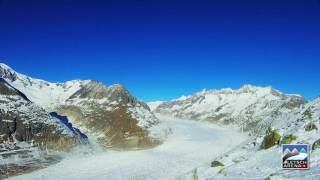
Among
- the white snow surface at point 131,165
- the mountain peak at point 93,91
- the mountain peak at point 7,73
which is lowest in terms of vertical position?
the white snow surface at point 131,165

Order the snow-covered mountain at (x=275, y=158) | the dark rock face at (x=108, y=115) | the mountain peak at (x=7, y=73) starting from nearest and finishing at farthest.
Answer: the snow-covered mountain at (x=275, y=158), the dark rock face at (x=108, y=115), the mountain peak at (x=7, y=73)

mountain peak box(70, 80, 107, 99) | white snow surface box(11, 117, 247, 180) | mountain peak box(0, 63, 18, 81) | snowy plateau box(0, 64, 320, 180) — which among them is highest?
mountain peak box(0, 63, 18, 81)

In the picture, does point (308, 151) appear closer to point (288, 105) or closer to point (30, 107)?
point (30, 107)

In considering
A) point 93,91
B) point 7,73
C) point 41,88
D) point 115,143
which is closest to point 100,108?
point 93,91

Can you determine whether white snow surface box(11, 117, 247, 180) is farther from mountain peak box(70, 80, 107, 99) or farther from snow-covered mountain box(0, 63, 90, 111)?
snow-covered mountain box(0, 63, 90, 111)

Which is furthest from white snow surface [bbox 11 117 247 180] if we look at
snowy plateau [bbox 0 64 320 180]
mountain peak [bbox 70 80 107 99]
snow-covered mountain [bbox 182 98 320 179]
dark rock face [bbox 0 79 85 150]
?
mountain peak [bbox 70 80 107 99]

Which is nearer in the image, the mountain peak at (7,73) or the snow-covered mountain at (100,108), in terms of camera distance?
the snow-covered mountain at (100,108)

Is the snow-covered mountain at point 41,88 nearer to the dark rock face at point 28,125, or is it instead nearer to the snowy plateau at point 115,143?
the snowy plateau at point 115,143

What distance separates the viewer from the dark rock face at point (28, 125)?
85250mm

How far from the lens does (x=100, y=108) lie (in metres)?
143

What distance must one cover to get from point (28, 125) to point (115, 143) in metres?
32.2

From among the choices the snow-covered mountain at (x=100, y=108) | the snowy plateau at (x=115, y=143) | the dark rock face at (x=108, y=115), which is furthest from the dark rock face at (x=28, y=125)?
the snow-covered mountain at (x=100, y=108)

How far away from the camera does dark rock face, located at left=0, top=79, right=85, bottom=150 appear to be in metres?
85.2

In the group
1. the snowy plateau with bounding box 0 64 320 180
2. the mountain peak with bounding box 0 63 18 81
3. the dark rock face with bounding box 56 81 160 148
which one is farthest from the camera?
the mountain peak with bounding box 0 63 18 81
